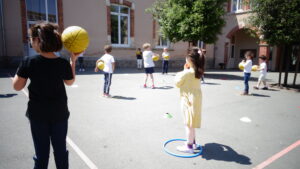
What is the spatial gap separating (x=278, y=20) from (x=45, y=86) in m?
10.4

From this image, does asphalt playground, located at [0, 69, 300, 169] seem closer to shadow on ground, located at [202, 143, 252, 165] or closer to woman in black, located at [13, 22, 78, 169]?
shadow on ground, located at [202, 143, 252, 165]

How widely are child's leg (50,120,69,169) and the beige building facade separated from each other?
35.8 ft

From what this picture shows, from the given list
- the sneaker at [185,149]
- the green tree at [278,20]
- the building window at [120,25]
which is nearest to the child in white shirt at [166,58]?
the green tree at [278,20]

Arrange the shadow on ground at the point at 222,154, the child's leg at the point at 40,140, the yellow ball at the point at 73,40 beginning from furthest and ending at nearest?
the shadow on ground at the point at 222,154
the yellow ball at the point at 73,40
the child's leg at the point at 40,140

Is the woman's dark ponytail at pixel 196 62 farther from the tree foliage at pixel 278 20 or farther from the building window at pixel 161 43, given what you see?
the building window at pixel 161 43

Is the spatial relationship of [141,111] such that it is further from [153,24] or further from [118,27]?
[153,24]

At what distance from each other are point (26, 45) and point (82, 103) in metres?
10.4

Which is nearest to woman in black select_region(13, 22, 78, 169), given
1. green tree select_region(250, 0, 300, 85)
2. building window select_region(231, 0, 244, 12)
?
green tree select_region(250, 0, 300, 85)

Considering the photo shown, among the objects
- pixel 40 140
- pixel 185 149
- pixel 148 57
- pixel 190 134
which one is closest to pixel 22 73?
pixel 40 140

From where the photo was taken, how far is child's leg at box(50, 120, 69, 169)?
6.82ft

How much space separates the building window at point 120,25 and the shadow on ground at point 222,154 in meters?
15.0

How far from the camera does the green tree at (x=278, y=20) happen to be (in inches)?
345

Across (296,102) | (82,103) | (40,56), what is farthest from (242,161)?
(296,102)

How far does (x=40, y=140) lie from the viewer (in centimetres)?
205
